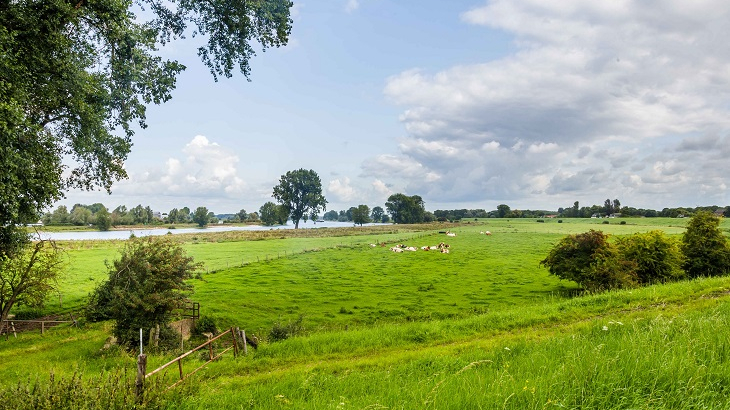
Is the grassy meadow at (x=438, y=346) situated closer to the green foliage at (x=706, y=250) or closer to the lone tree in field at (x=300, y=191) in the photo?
the green foliage at (x=706, y=250)

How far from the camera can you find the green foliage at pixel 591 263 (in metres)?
22.6

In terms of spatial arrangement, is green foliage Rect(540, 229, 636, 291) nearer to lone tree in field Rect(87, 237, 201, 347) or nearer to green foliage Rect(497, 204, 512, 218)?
lone tree in field Rect(87, 237, 201, 347)

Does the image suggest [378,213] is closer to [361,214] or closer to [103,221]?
[361,214]

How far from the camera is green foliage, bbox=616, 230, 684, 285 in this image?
24.2 meters

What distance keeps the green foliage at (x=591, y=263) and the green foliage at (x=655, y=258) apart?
1100 mm

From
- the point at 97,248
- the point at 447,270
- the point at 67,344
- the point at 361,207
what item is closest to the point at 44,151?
the point at 67,344

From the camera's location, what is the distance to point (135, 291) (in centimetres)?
1784

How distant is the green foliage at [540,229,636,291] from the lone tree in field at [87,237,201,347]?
76.2 ft

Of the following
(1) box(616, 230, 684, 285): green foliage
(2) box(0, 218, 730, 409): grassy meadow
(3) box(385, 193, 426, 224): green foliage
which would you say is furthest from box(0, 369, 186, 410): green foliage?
(3) box(385, 193, 426, 224): green foliage

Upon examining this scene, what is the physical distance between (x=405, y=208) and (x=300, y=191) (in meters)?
54.0

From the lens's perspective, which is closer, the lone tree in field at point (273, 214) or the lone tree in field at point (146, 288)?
the lone tree in field at point (146, 288)

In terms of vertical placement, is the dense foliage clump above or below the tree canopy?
below

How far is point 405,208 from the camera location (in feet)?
520

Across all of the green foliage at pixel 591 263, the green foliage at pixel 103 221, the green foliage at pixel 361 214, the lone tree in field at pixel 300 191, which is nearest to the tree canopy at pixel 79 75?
the green foliage at pixel 591 263
